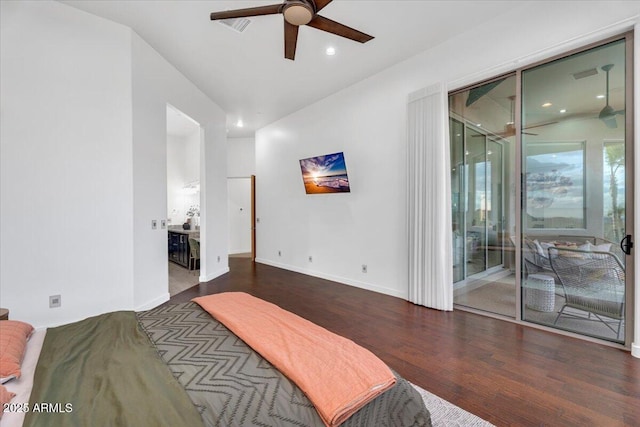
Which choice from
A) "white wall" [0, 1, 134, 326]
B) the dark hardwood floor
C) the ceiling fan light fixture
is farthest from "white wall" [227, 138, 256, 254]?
the ceiling fan light fixture

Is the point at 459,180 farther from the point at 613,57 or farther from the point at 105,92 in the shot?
the point at 105,92

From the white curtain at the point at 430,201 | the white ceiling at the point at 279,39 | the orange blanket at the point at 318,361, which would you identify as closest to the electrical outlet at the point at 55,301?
the orange blanket at the point at 318,361

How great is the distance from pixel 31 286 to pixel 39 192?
0.89 m

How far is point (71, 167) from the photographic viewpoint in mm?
2951

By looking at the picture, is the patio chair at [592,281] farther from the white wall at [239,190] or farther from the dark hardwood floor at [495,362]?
the white wall at [239,190]

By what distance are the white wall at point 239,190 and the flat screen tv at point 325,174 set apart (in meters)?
2.71

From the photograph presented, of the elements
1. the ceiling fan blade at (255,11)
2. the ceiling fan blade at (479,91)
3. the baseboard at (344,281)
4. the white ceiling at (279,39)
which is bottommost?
the baseboard at (344,281)

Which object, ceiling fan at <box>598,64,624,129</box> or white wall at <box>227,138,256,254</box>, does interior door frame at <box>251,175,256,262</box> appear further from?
ceiling fan at <box>598,64,624,129</box>

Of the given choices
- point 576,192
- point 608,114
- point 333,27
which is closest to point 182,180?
point 333,27

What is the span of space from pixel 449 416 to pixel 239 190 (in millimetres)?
7450

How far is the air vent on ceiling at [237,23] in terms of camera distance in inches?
→ 122

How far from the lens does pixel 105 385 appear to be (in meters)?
1.14

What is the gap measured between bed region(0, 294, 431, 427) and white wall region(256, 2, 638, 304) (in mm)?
3011

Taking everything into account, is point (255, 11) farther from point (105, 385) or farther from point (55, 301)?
point (55, 301)
